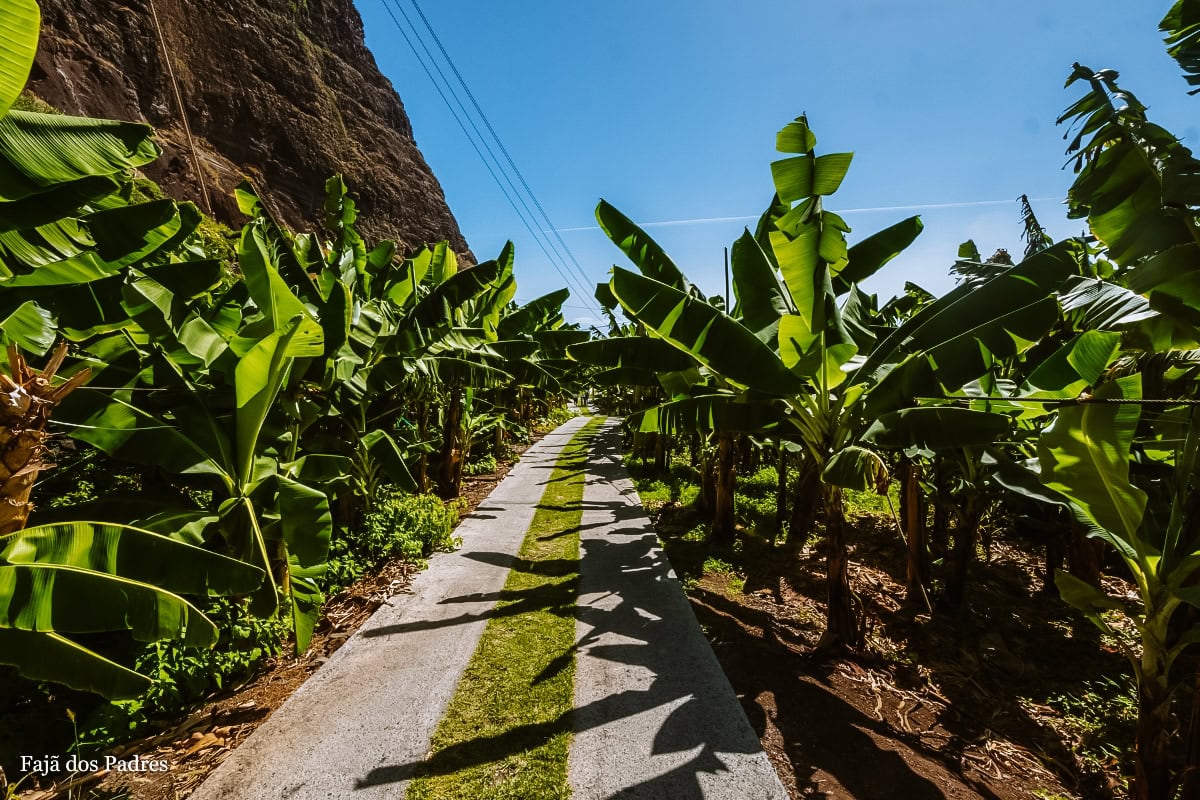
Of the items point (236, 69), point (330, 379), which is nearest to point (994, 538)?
point (330, 379)

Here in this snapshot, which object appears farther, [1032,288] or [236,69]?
[236,69]

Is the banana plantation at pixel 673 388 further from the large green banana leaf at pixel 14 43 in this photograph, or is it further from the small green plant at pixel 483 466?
the small green plant at pixel 483 466

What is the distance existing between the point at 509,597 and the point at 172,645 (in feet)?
8.86

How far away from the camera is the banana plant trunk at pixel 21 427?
2.14 m

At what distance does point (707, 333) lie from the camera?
3711mm

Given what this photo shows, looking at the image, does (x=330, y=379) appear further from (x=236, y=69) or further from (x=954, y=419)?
(x=236, y=69)

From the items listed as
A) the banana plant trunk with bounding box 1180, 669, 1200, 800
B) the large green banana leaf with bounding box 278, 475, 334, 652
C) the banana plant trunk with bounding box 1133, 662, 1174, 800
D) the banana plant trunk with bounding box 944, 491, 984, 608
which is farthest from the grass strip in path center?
the banana plant trunk with bounding box 944, 491, 984, 608

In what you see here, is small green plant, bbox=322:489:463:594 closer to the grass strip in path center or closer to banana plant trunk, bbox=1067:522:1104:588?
the grass strip in path center

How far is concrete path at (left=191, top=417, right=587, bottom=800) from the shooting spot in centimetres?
272

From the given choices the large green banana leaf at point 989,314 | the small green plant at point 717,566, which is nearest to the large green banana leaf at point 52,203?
the large green banana leaf at point 989,314

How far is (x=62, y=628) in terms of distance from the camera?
2.21m

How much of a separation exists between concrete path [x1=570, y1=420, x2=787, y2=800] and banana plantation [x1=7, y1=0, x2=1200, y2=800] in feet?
4.25

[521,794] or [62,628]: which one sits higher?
[62,628]

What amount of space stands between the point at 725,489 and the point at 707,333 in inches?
134
